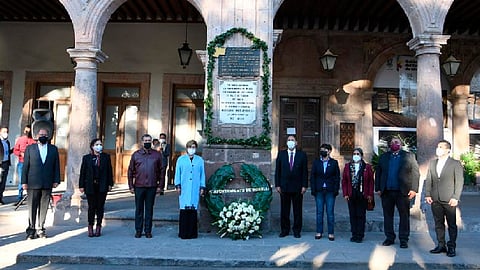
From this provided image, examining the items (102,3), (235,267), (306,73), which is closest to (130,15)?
(102,3)

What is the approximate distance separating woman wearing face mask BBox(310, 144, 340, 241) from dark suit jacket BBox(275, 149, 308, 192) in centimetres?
20

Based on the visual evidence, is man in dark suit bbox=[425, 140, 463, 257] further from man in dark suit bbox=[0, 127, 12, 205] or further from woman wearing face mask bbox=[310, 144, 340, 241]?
man in dark suit bbox=[0, 127, 12, 205]

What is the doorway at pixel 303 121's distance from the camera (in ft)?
39.8

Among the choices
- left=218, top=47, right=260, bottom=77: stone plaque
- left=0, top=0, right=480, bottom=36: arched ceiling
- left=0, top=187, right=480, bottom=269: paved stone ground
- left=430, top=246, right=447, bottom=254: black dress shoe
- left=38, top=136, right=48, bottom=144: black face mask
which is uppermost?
A: left=0, top=0, right=480, bottom=36: arched ceiling

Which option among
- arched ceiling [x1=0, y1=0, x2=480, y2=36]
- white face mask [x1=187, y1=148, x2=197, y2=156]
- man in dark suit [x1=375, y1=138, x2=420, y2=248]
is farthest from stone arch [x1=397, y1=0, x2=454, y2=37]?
white face mask [x1=187, y1=148, x2=197, y2=156]

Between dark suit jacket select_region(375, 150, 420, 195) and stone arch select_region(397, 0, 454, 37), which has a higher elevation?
stone arch select_region(397, 0, 454, 37)

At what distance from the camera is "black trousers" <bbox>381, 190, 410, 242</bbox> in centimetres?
636

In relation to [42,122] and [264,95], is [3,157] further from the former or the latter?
[264,95]

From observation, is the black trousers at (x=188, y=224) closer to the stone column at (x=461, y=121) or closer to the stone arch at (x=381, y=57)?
the stone arch at (x=381, y=57)

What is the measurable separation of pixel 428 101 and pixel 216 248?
4.77 metres

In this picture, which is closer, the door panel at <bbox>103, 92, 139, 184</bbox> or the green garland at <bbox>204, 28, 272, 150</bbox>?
the green garland at <bbox>204, 28, 272, 150</bbox>

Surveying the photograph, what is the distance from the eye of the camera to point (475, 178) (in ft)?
39.1

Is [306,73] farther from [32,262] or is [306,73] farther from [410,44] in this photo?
[32,262]

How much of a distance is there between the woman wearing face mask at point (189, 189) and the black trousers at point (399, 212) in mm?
2955
